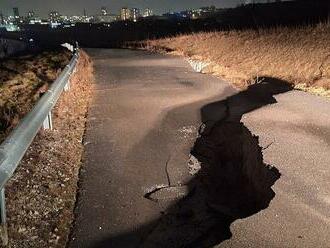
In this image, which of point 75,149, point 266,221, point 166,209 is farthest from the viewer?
point 75,149

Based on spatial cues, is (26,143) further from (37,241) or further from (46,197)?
(37,241)

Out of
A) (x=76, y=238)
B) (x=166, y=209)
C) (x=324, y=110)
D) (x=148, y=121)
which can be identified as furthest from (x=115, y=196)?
(x=324, y=110)

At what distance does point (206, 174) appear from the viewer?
5863 millimetres

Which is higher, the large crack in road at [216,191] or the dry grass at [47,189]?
the dry grass at [47,189]

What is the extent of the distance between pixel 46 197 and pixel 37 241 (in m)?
0.95

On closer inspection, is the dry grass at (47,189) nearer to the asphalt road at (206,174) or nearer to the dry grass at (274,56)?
the asphalt road at (206,174)

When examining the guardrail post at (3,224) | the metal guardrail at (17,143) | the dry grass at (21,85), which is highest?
the metal guardrail at (17,143)

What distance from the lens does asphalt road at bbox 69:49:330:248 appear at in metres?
4.23

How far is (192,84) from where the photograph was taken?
12930mm

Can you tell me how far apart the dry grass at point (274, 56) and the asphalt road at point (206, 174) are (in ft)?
9.46

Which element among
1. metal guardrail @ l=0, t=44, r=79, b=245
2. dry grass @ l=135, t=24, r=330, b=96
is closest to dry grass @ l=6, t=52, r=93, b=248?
metal guardrail @ l=0, t=44, r=79, b=245

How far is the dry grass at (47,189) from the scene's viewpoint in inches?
165

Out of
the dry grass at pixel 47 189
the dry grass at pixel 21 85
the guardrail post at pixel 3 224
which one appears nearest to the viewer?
the guardrail post at pixel 3 224

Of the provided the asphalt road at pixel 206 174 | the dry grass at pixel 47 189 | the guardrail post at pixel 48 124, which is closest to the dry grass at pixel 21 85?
the guardrail post at pixel 48 124
